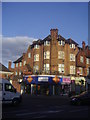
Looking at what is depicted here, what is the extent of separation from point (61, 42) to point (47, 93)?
12.1 m

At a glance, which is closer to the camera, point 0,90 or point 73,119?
point 73,119

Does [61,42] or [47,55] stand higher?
[61,42]

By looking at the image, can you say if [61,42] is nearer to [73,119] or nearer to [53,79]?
[53,79]

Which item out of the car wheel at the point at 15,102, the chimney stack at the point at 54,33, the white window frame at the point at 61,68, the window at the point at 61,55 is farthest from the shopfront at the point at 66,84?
the car wheel at the point at 15,102

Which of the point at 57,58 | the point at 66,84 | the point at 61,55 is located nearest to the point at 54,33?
the point at 61,55

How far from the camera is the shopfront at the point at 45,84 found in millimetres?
42500

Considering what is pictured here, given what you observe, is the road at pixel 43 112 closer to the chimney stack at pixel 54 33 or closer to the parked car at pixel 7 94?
the parked car at pixel 7 94

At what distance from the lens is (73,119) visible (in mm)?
11312

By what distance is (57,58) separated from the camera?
44406mm

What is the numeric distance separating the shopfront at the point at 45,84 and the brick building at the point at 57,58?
131 cm

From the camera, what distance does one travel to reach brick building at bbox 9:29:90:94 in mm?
44531

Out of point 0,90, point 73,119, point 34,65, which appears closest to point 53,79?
point 34,65

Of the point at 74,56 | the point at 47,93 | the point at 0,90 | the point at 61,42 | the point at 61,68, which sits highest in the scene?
the point at 61,42

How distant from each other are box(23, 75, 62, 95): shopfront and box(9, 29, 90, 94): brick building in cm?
131
